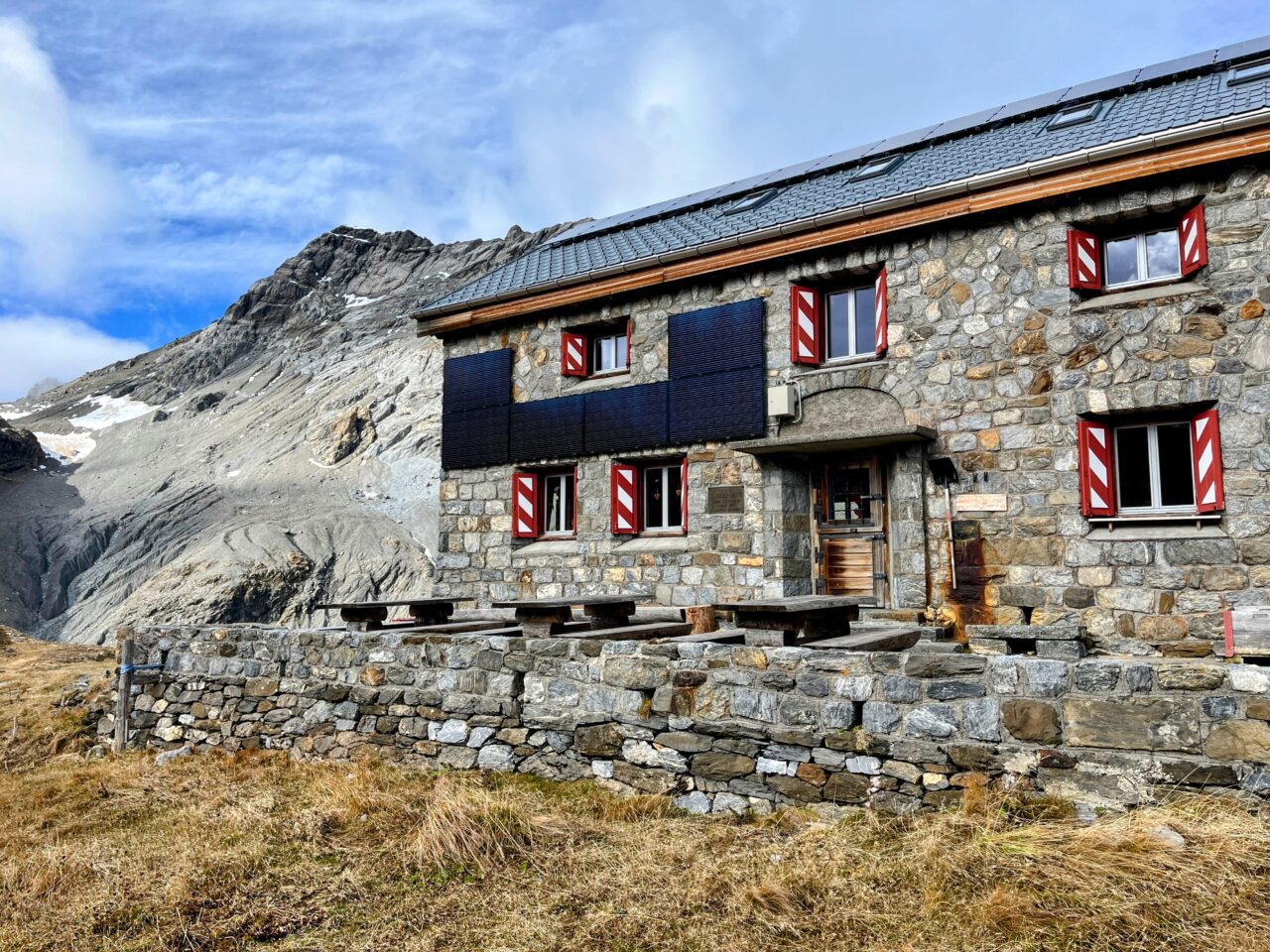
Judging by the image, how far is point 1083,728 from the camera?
4.66 m

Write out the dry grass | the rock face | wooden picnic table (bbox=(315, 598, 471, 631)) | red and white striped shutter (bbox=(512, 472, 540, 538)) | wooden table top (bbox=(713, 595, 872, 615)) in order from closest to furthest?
the dry grass, wooden table top (bbox=(713, 595, 872, 615)), wooden picnic table (bbox=(315, 598, 471, 631)), red and white striped shutter (bbox=(512, 472, 540, 538)), the rock face

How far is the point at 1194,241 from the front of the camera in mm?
8164

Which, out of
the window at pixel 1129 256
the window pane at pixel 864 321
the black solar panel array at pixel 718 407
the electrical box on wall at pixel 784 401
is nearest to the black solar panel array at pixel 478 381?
the black solar panel array at pixel 718 407

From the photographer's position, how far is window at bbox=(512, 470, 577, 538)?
1270 centimetres

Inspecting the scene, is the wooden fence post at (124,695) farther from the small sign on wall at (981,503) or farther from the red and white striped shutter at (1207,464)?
the red and white striped shutter at (1207,464)

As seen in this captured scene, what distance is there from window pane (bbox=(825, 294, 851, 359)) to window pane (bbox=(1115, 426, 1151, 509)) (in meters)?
3.20

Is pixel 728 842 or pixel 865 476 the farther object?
pixel 865 476

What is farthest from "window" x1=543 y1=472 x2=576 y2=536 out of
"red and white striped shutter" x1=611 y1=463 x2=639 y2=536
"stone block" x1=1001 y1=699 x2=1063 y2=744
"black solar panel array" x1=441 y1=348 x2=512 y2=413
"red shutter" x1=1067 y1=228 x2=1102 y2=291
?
"stone block" x1=1001 y1=699 x2=1063 y2=744

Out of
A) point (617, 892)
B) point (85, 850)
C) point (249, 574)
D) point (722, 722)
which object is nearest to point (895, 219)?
point (722, 722)

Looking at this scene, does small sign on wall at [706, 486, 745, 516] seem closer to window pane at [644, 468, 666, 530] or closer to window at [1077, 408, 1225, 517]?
window pane at [644, 468, 666, 530]

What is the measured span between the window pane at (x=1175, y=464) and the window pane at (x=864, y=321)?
128 inches

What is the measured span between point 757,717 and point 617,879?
152 centimetres

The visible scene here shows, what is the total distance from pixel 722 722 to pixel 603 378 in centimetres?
737

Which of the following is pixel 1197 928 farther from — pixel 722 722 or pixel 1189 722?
pixel 722 722
